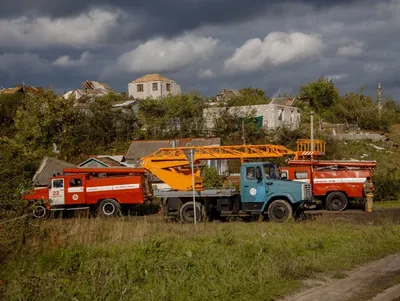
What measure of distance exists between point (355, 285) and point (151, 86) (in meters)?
83.0

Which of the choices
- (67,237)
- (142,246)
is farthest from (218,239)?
(67,237)

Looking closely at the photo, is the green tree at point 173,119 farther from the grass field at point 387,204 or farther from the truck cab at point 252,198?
the truck cab at point 252,198

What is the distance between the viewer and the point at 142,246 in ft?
35.6

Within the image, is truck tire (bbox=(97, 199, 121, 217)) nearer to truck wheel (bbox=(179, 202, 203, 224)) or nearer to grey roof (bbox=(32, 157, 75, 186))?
truck wheel (bbox=(179, 202, 203, 224))

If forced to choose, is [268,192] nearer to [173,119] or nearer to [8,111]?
[173,119]

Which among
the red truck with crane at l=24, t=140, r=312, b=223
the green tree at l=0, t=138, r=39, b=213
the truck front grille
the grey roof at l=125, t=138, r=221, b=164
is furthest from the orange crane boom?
the grey roof at l=125, t=138, r=221, b=164

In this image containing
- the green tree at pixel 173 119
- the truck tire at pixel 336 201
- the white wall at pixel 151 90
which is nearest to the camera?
the truck tire at pixel 336 201

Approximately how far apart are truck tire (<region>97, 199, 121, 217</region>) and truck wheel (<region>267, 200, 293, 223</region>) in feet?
26.4

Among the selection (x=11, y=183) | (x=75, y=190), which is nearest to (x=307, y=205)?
(x=75, y=190)

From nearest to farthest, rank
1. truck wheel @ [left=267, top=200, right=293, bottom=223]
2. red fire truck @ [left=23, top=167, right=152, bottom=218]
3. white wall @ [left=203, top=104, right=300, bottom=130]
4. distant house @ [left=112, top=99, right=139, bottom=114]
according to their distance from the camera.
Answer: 1. truck wheel @ [left=267, top=200, right=293, bottom=223]
2. red fire truck @ [left=23, top=167, right=152, bottom=218]
3. white wall @ [left=203, top=104, right=300, bottom=130]
4. distant house @ [left=112, top=99, right=139, bottom=114]

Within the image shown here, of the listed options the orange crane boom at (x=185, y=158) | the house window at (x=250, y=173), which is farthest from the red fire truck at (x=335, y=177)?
the house window at (x=250, y=173)

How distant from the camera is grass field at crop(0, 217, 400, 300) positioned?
805 cm

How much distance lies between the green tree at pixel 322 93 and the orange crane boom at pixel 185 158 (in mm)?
60038

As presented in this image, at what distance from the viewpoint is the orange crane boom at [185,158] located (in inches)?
903
